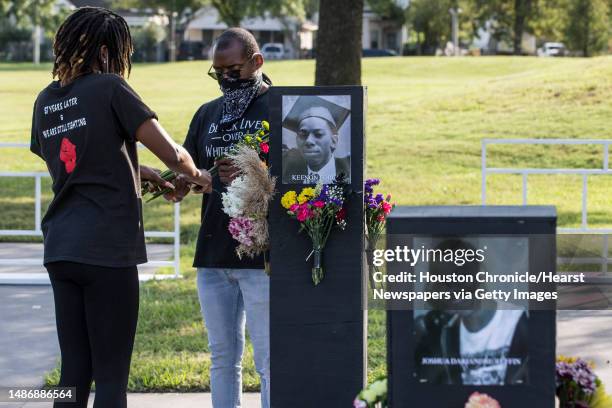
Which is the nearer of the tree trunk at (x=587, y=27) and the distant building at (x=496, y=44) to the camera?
the tree trunk at (x=587, y=27)

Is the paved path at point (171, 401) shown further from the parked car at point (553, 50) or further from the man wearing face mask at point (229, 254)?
the parked car at point (553, 50)

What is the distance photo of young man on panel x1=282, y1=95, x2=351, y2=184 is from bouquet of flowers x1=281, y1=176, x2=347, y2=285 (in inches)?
2.0

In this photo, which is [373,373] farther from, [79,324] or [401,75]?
[401,75]

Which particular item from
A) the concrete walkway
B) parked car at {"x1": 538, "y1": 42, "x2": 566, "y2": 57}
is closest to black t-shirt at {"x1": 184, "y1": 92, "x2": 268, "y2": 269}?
the concrete walkway

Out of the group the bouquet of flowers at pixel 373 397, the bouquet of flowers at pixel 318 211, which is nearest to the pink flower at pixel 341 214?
the bouquet of flowers at pixel 318 211

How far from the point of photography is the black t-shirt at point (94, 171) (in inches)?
151

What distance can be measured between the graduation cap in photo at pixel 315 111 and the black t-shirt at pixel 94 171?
52 cm

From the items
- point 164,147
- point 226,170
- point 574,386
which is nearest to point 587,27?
point 226,170

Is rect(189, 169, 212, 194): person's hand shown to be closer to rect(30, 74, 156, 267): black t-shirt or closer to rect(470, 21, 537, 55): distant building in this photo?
rect(30, 74, 156, 267): black t-shirt

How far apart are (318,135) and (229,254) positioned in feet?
2.39

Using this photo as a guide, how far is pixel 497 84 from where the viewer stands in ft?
74.8

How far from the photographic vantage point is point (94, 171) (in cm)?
386

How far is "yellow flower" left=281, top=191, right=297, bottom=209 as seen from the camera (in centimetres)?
394

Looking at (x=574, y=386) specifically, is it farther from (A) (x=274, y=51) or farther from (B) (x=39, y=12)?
(A) (x=274, y=51)
